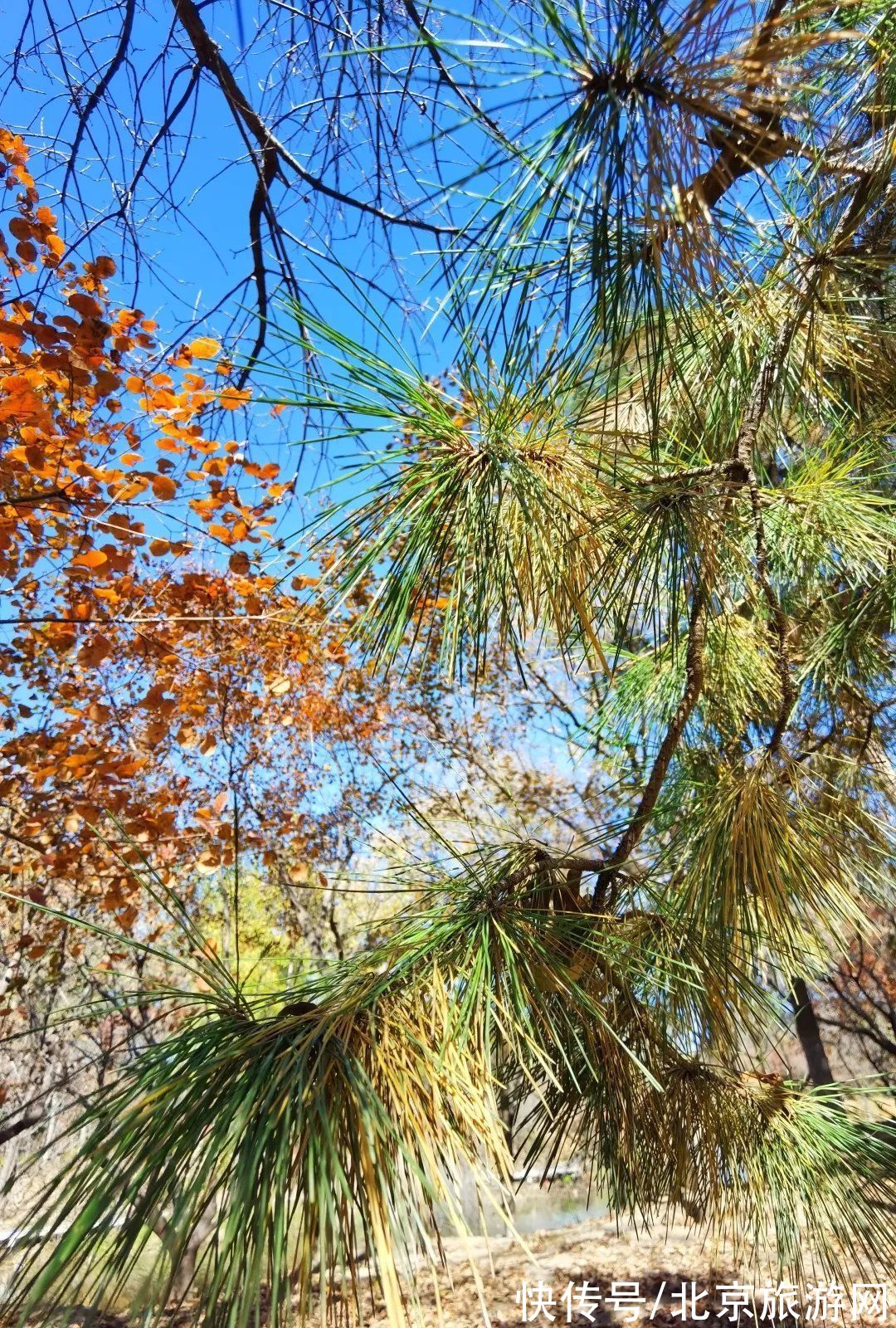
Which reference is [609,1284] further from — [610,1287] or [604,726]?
[604,726]

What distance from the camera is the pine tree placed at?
1.43ft

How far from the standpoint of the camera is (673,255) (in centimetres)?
56

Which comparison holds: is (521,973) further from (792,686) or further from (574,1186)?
(574,1186)

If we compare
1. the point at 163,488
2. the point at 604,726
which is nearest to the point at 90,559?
the point at 163,488

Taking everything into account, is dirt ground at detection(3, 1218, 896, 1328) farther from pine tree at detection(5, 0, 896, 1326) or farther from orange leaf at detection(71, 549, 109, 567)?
orange leaf at detection(71, 549, 109, 567)

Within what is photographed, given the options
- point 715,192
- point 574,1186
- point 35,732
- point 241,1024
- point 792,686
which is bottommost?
point 574,1186

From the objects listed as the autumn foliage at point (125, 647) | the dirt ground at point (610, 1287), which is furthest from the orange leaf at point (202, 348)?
the dirt ground at point (610, 1287)

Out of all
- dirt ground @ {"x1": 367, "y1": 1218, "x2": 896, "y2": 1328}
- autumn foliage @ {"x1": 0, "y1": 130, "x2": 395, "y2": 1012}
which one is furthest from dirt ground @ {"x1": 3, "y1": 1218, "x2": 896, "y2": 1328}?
autumn foliage @ {"x1": 0, "y1": 130, "x2": 395, "y2": 1012}

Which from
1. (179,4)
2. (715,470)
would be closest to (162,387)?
(179,4)

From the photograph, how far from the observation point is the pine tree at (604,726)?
436mm

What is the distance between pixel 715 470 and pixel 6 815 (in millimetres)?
2438

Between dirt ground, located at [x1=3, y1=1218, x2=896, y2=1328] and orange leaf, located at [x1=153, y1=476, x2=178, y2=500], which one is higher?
orange leaf, located at [x1=153, y1=476, x2=178, y2=500]

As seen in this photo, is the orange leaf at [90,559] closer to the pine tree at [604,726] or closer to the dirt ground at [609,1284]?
the pine tree at [604,726]

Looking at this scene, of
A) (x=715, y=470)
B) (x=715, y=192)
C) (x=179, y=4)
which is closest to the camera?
(x=715, y=192)
